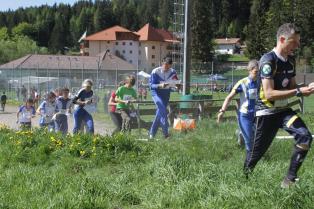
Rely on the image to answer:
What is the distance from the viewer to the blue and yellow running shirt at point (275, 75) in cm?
597

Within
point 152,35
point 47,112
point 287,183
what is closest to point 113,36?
point 152,35

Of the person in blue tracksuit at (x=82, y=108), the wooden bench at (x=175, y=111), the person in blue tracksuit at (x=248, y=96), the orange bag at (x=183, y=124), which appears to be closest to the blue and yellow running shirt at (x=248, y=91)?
the person in blue tracksuit at (x=248, y=96)

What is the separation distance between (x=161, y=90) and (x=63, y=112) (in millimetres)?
3039

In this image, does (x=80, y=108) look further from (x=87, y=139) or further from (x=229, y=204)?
(x=229, y=204)

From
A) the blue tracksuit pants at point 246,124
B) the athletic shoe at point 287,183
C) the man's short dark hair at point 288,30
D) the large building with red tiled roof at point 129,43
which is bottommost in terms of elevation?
the athletic shoe at point 287,183

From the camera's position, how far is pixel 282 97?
593 centimetres

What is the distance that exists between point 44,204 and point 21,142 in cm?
412

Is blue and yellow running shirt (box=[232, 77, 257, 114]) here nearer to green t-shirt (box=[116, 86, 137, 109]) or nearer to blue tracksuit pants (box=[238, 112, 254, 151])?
blue tracksuit pants (box=[238, 112, 254, 151])

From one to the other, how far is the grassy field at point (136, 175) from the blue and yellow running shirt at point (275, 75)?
755 mm

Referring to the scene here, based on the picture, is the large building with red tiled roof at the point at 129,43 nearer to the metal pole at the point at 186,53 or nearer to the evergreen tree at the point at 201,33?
the evergreen tree at the point at 201,33

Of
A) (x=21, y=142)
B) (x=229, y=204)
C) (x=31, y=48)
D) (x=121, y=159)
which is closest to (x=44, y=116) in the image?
(x=21, y=142)

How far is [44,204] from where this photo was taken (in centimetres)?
555

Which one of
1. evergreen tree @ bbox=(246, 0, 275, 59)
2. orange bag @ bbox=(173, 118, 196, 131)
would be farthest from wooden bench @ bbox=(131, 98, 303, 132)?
evergreen tree @ bbox=(246, 0, 275, 59)

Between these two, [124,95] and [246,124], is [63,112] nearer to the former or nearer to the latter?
[124,95]
